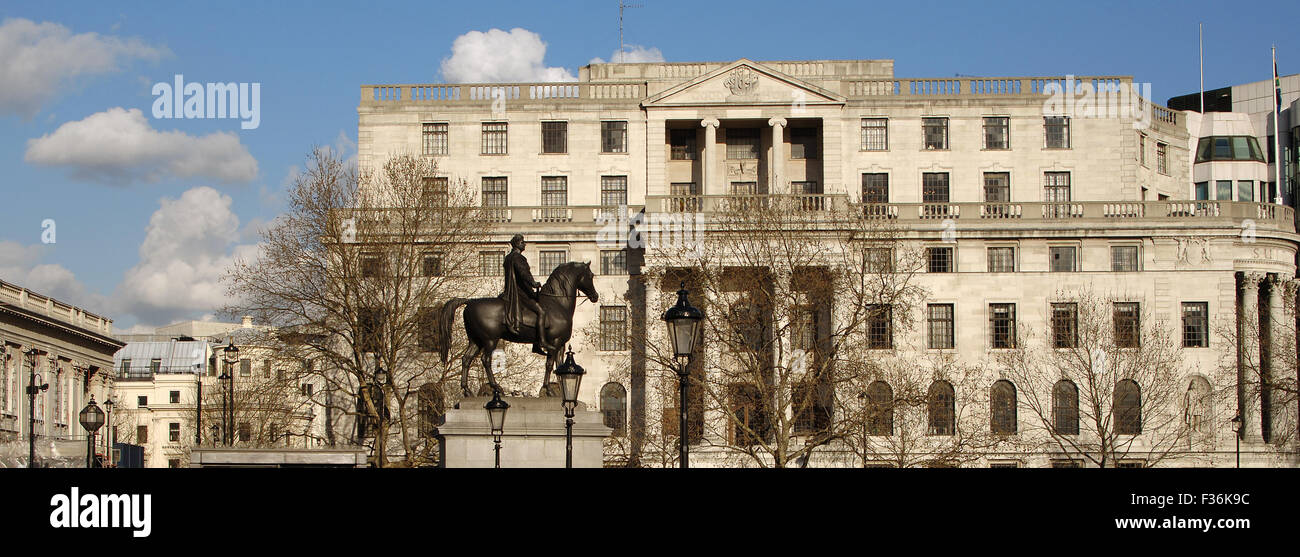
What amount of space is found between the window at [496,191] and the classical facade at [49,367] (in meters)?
25.1

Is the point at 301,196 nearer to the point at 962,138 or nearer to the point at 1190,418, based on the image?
the point at 962,138

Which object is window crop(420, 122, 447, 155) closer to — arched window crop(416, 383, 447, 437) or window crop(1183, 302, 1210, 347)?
arched window crop(416, 383, 447, 437)

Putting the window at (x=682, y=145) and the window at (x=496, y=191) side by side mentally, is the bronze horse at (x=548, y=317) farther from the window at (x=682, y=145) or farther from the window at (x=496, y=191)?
the window at (x=682, y=145)

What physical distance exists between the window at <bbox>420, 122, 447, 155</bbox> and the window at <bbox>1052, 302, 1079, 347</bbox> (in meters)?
32.3

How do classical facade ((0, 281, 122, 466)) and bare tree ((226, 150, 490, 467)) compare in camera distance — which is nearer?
bare tree ((226, 150, 490, 467))

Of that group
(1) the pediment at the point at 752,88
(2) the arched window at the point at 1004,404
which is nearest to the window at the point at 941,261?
(2) the arched window at the point at 1004,404

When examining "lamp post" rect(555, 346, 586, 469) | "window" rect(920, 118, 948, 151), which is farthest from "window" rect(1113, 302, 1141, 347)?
"lamp post" rect(555, 346, 586, 469)

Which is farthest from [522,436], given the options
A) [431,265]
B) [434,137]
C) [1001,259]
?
[434,137]

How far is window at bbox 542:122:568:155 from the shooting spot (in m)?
80.2

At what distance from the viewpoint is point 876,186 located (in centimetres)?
7888

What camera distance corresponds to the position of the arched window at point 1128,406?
68.6m
